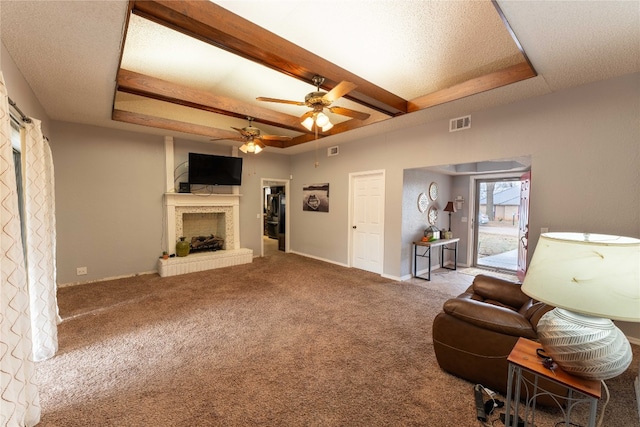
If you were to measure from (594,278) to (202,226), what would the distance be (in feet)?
20.9

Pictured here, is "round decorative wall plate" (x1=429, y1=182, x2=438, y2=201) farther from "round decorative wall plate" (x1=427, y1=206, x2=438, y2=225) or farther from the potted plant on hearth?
the potted plant on hearth

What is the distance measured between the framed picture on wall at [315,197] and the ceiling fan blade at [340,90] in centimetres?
361

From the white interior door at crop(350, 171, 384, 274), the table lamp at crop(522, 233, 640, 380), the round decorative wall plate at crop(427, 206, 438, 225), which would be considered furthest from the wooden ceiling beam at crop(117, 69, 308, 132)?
the table lamp at crop(522, 233, 640, 380)

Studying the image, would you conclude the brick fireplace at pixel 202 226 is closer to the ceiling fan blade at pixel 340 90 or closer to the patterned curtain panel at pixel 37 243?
the patterned curtain panel at pixel 37 243

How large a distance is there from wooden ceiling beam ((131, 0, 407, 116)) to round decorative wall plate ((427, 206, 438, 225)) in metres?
3.28

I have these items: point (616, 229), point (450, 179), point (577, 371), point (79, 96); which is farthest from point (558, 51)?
point (79, 96)

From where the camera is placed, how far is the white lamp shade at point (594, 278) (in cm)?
104

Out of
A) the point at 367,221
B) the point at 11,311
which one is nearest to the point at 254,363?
the point at 11,311

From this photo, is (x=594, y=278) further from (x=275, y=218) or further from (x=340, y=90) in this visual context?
(x=275, y=218)

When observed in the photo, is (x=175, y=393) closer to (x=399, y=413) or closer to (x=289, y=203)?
(x=399, y=413)

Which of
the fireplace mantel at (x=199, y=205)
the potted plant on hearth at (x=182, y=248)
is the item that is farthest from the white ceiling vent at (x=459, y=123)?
the potted plant on hearth at (x=182, y=248)

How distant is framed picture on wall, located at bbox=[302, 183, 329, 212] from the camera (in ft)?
20.7

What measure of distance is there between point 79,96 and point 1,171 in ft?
8.30

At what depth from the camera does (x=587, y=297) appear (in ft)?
3.58
